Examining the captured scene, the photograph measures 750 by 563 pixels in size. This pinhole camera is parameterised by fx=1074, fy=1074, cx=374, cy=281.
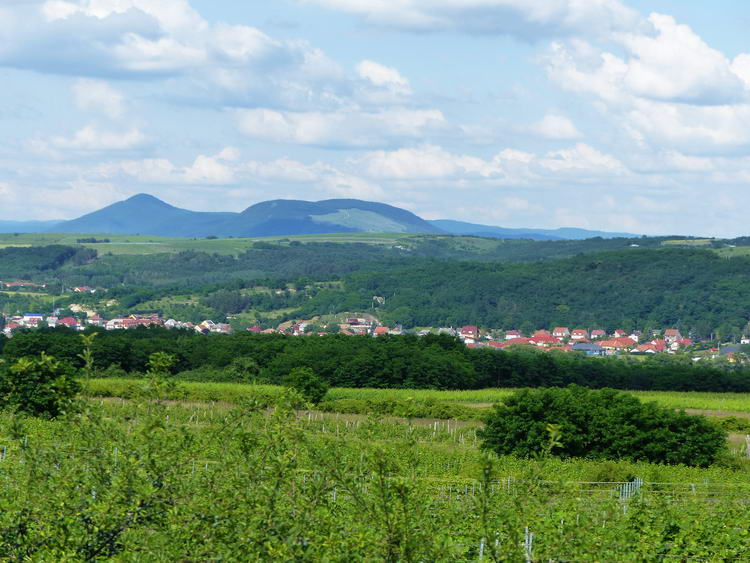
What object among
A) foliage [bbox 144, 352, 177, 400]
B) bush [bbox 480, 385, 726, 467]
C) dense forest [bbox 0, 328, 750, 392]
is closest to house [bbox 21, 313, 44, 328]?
dense forest [bbox 0, 328, 750, 392]

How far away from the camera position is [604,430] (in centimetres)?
5031

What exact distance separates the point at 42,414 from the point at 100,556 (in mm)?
42937

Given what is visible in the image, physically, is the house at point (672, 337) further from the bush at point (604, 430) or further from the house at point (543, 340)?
the bush at point (604, 430)

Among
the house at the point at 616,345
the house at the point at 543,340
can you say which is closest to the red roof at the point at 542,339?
the house at the point at 543,340

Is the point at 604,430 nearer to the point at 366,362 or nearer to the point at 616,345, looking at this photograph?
the point at 366,362

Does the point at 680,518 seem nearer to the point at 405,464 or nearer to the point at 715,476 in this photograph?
the point at 405,464

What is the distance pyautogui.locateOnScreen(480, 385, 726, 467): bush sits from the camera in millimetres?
49500

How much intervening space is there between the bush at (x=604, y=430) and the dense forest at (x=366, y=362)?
3578 centimetres

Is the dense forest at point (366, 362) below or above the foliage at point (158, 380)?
below

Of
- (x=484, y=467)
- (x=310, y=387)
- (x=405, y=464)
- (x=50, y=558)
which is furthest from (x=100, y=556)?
(x=310, y=387)

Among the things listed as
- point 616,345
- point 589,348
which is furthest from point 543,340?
point 616,345

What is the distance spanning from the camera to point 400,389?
84.7 meters

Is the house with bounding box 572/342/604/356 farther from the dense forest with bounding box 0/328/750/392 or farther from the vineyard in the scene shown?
the vineyard

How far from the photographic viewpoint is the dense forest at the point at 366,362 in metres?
87.0
